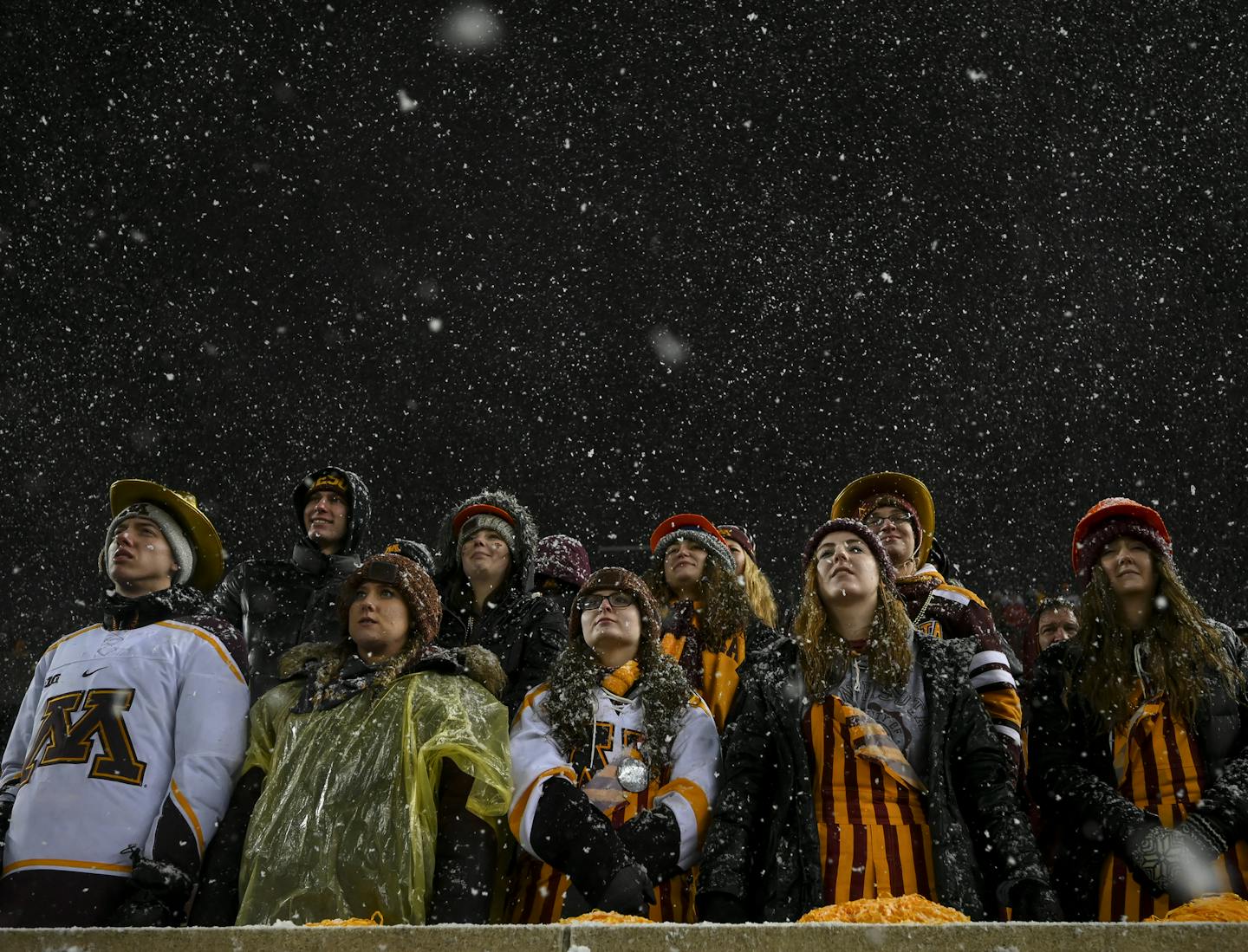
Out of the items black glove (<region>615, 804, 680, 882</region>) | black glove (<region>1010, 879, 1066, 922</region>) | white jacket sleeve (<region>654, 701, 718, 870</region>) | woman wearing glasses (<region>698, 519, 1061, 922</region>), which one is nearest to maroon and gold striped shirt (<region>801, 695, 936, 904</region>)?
woman wearing glasses (<region>698, 519, 1061, 922</region>)

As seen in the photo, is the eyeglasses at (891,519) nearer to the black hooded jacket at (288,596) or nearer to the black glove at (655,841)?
the black glove at (655,841)

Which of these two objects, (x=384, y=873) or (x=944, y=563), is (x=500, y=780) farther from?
(x=944, y=563)

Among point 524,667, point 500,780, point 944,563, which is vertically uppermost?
point 944,563

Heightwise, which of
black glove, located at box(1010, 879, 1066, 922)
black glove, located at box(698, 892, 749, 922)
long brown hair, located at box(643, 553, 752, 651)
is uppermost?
long brown hair, located at box(643, 553, 752, 651)

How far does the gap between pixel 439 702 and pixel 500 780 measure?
39 centimetres

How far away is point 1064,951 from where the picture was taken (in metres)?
2.19

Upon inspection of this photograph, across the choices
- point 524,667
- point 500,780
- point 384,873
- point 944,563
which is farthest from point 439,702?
point 944,563

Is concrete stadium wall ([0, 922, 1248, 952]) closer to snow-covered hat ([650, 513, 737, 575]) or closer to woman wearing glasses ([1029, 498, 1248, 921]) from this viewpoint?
woman wearing glasses ([1029, 498, 1248, 921])

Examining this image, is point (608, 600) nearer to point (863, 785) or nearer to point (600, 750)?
point (600, 750)

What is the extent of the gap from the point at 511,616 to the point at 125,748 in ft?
5.83

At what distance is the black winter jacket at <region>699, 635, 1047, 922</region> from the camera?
3.21 metres

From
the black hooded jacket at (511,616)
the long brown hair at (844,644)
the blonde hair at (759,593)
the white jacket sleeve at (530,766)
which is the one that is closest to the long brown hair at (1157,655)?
the long brown hair at (844,644)

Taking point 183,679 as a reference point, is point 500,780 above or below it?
below

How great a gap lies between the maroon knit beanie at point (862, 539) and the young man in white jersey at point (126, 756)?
93.6 inches
